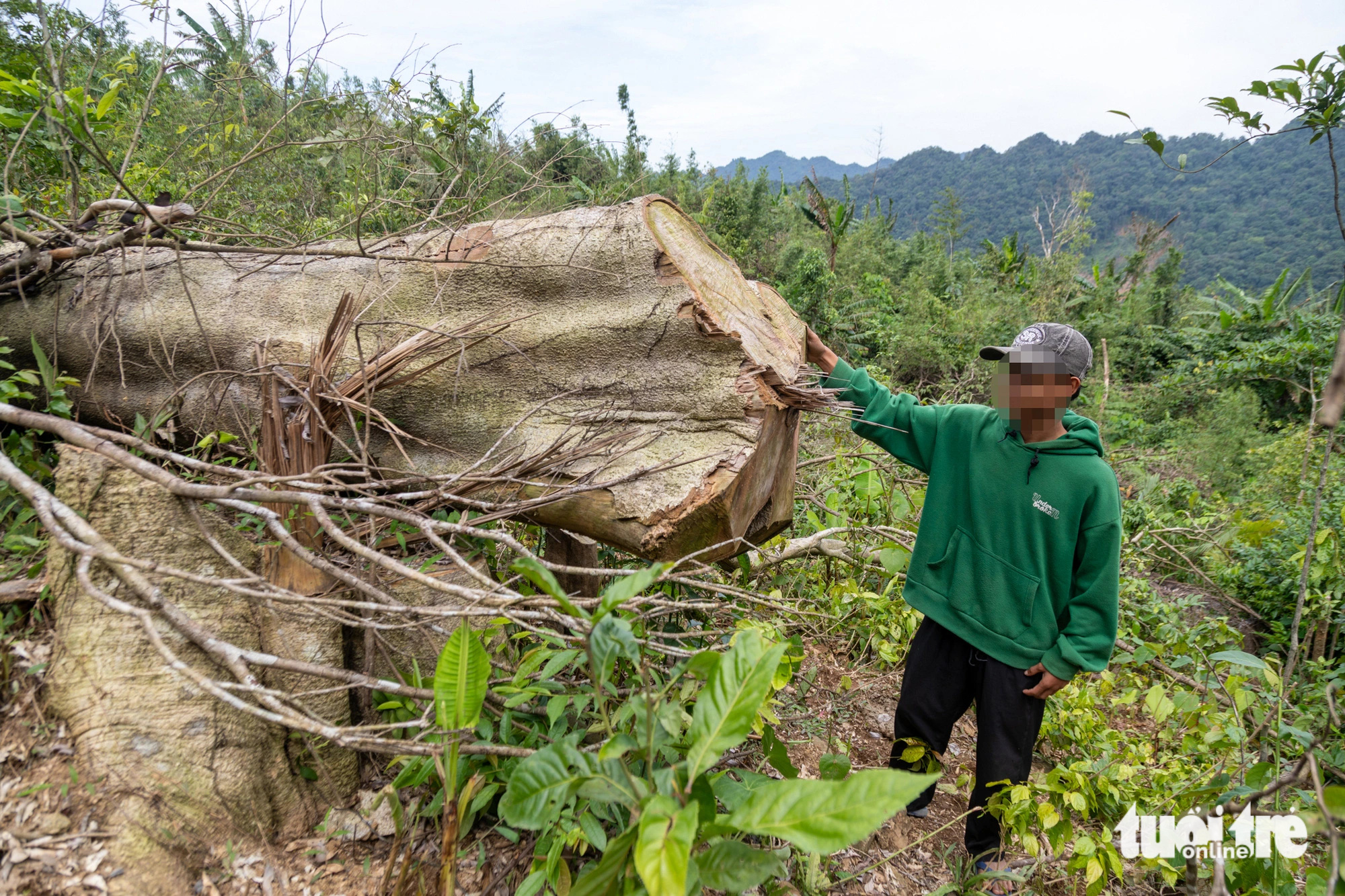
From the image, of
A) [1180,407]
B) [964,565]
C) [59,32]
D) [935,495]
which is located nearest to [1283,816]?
[964,565]

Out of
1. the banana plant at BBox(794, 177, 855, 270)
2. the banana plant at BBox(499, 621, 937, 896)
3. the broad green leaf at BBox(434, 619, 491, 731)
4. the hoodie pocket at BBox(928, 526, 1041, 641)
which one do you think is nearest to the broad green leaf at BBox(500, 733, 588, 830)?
the banana plant at BBox(499, 621, 937, 896)

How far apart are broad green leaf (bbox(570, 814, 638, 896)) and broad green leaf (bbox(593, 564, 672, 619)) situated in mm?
424

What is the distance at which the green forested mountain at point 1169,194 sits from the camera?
36844mm

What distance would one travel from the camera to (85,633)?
1.66 meters

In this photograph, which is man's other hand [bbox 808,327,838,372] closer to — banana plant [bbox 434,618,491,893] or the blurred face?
the blurred face

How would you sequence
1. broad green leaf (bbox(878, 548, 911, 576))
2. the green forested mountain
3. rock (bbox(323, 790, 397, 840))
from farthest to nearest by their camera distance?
the green forested mountain
broad green leaf (bbox(878, 548, 911, 576))
rock (bbox(323, 790, 397, 840))

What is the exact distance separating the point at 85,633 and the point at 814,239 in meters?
21.5

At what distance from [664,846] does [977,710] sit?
63.3 inches

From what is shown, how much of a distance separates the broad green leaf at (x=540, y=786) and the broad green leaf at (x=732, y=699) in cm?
23

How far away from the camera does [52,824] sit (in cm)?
148

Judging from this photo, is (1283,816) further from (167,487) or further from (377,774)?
(167,487)

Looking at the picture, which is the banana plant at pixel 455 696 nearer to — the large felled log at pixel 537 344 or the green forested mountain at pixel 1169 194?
the large felled log at pixel 537 344

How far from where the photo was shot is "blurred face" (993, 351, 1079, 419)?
204cm

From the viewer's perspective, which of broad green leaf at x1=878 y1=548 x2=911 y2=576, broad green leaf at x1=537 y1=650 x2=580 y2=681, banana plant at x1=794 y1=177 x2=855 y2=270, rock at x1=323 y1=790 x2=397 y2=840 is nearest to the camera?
broad green leaf at x1=537 y1=650 x2=580 y2=681
